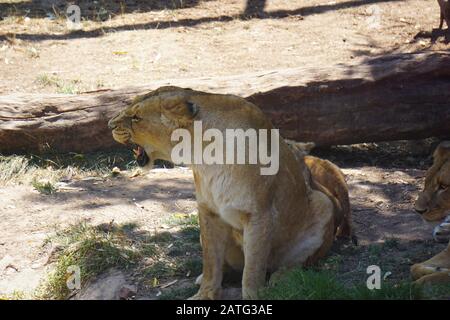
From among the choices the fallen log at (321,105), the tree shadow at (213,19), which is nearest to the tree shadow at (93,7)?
the tree shadow at (213,19)

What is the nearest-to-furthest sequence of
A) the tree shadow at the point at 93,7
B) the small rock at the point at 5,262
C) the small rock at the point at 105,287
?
the small rock at the point at 105,287 → the small rock at the point at 5,262 → the tree shadow at the point at 93,7

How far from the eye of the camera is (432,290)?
4895mm

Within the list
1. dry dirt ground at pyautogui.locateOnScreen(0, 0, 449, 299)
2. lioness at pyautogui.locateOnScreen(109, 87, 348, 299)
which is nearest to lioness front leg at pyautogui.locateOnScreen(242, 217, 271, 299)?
lioness at pyautogui.locateOnScreen(109, 87, 348, 299)

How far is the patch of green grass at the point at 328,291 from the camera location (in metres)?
4.78

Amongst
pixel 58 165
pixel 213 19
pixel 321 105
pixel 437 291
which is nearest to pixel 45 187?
pixel 58 165

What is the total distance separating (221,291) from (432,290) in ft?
4.55

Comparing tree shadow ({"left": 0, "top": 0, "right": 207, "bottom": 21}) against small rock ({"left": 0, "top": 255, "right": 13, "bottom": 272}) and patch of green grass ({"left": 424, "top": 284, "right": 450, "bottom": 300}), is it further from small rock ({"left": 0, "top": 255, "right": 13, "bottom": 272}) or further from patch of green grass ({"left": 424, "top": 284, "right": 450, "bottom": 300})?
patch of green grass ({"left": 424, "top": 284, "right": 450, "bottom": 300})

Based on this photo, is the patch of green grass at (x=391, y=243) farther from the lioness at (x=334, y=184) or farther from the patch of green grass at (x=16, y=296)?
the patch of green grass at (x=16, y=296)

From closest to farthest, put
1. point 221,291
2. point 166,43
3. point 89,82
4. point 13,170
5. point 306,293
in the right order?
1. point 306,293
2. point 221,291
3. point 13,170
4. point 89,82
5. point 166,43

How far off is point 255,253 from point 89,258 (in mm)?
1772

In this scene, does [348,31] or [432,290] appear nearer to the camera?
[432,290]

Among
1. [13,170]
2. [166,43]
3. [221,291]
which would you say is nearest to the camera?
[221,291]

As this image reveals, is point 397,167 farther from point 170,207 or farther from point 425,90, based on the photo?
point 170,207
